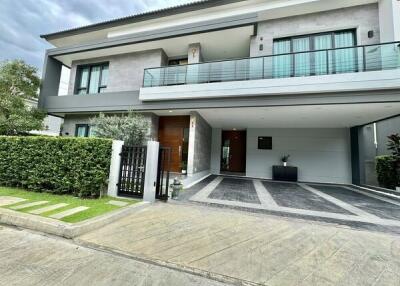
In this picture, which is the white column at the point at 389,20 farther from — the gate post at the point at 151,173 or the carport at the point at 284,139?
the gate post at the point at 151,173

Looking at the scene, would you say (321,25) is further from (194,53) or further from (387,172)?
(387,172)

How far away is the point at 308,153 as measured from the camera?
39.1 feet

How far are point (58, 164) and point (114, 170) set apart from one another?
5.71ft

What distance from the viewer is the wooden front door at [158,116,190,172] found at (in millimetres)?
10148

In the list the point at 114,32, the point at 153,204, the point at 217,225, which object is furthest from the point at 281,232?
the point at 114,32

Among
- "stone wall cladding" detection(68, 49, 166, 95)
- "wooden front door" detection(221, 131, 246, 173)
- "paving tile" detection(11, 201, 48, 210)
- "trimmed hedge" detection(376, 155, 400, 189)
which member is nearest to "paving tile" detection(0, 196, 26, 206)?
"paving tile" detection(11, 201, 48, 210)

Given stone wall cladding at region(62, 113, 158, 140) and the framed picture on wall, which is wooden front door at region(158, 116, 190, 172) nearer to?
stone wall cladding at region(62, 113, 158, 140)

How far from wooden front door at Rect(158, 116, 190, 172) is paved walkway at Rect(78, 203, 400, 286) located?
223 inches

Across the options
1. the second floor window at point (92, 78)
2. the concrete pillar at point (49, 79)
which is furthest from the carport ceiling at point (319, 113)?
the concrete pillar at point (49, 79)

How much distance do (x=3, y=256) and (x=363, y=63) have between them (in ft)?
34.8

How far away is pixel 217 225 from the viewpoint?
4.00 m

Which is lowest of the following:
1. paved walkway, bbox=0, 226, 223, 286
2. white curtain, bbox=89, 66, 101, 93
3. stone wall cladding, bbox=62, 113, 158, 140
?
paved walkway, bbox=0, 226, 223, 286

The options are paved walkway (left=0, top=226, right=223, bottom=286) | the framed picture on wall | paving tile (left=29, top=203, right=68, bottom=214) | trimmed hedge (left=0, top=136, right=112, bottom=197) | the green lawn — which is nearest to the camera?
paved walkway (left=0, top=226, right=223, bottom=286)

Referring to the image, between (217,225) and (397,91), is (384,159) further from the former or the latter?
(217,225)
